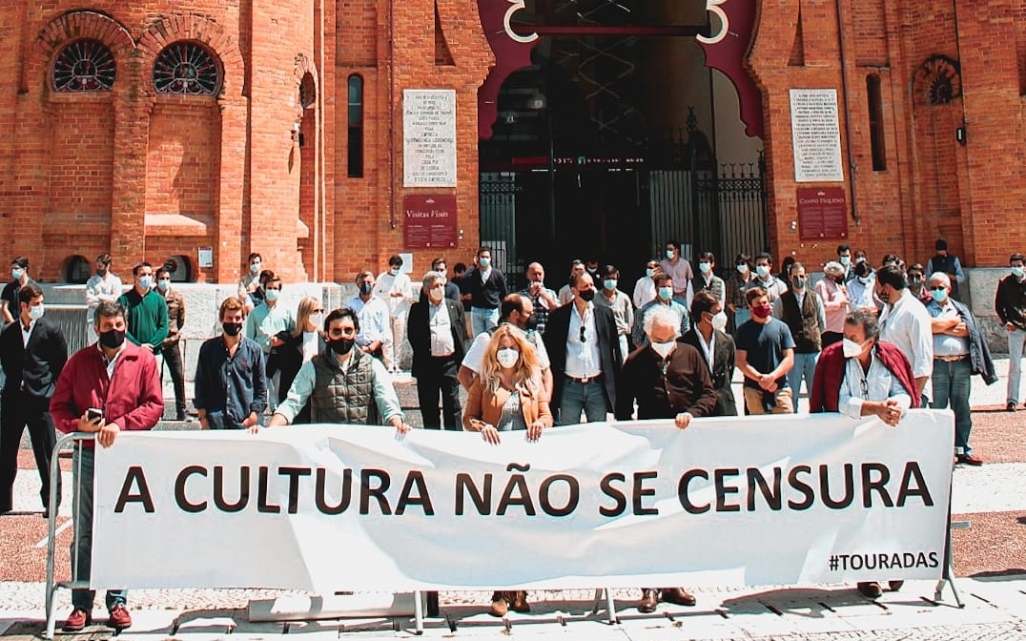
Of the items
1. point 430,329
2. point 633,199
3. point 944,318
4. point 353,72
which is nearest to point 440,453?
point 430,329

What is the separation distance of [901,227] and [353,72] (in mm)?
11782

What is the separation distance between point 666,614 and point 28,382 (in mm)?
5923

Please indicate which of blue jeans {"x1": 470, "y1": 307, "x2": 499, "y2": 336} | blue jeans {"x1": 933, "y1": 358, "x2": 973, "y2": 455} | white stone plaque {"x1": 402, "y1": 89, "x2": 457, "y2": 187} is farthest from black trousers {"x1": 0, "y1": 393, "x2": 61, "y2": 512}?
white stone plaque {"x1": 402, "y1": 89, "x2": 457, "y2": 187}

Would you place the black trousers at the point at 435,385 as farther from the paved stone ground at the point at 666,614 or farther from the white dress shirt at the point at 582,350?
the paved stone ground at the point at 666,614

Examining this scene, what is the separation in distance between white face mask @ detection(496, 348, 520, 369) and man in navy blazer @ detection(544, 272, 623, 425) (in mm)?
1526

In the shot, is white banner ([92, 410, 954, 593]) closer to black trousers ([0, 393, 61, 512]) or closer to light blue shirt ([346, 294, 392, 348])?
black trousers ([0, 393, 61, 512])

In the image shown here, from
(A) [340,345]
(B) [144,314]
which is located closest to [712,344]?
(A) [340,345]

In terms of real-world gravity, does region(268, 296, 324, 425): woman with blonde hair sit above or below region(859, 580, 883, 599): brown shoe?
above

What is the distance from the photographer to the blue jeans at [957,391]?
843 centimetres

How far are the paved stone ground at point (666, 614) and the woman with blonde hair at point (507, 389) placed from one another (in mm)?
1178

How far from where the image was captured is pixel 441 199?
52.0 feet

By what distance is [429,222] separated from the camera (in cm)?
1580

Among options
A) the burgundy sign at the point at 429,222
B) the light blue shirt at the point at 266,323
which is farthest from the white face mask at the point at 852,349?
the burgundy sign at the point at 429,222

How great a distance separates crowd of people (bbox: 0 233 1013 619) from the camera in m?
5.18
